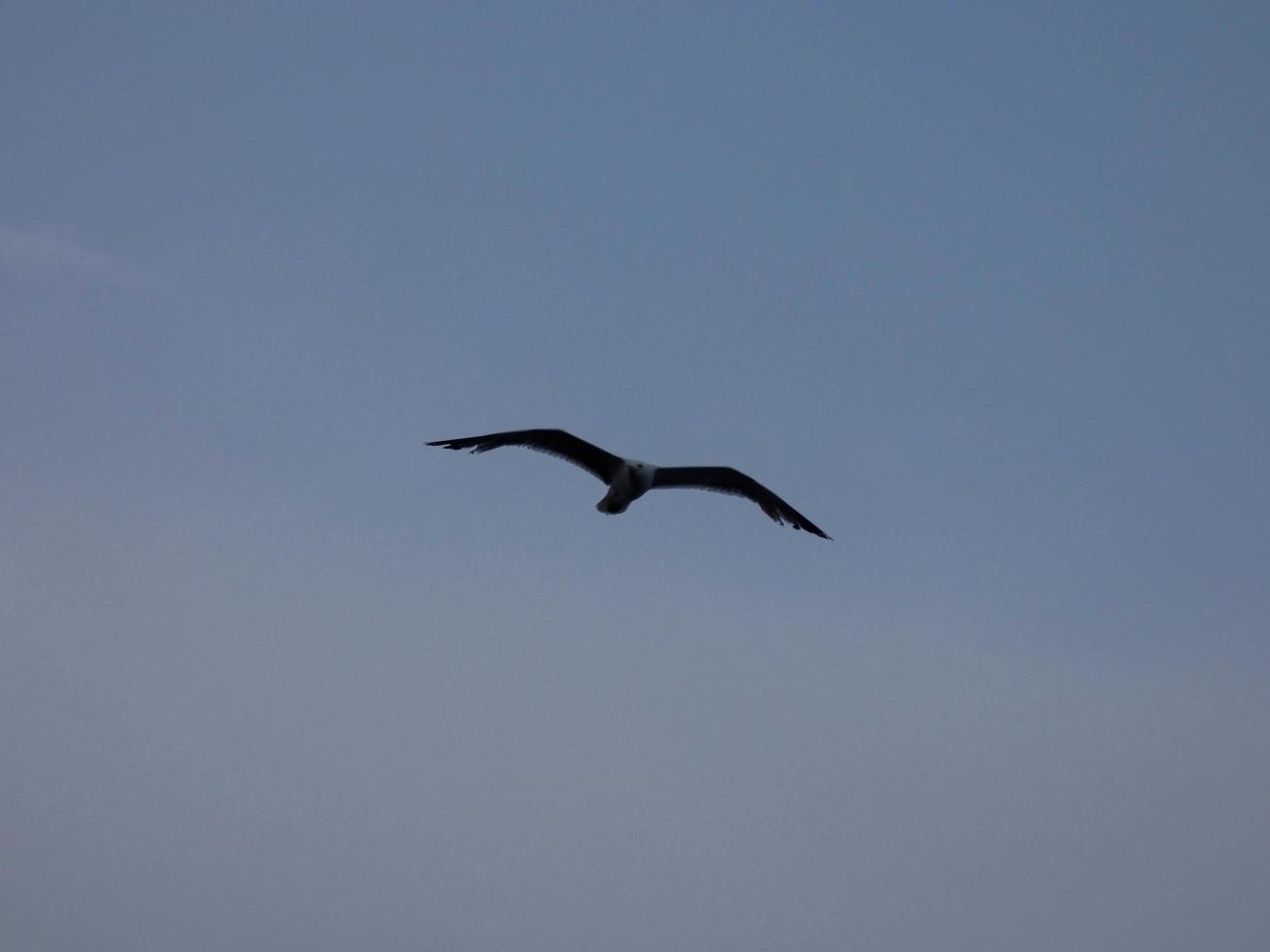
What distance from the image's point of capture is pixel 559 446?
94.9 ft

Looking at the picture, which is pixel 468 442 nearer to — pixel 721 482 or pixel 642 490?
pixel 642 490

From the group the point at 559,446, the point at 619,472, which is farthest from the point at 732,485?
the point at 559,446

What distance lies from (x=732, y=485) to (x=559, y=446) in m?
5.07

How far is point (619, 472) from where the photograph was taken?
2869 centimetres

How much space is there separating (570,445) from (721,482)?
4.63m

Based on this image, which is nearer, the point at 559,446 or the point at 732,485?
the point at 559,446

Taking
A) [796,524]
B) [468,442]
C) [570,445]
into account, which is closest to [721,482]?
[796,524]

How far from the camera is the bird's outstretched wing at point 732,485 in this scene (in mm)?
30234

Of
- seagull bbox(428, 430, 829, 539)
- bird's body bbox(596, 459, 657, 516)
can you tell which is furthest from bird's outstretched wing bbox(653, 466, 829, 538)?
bird's body bbox(596, 459, 657, 516)

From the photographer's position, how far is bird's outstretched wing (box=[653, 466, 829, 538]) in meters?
30.2

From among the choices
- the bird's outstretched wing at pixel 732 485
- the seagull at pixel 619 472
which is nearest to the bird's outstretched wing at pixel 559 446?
the seagull at pixel 619 472

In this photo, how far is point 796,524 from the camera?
31.2 metres

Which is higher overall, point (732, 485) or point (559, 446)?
point (732, 485)

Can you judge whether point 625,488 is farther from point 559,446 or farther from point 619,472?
point 559,446
